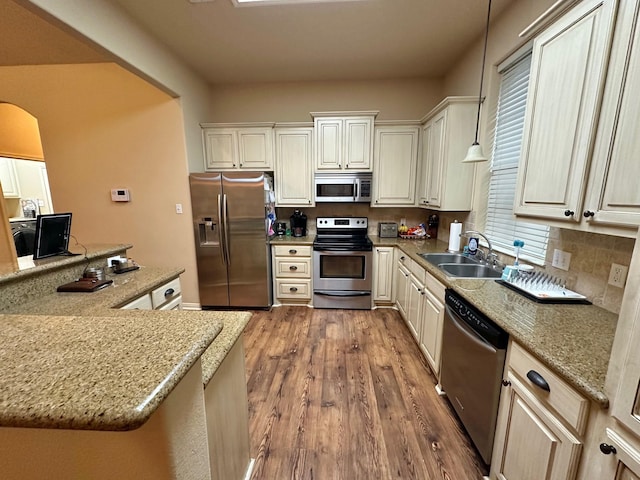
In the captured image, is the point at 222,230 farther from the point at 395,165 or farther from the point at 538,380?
the point at 538,380

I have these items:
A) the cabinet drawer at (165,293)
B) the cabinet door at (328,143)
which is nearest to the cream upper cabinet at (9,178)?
the cabinet drawer at (165,293)

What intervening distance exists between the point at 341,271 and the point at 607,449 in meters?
2.64

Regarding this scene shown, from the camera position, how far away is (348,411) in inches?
72.2

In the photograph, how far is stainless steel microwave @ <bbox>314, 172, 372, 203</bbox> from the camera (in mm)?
3373

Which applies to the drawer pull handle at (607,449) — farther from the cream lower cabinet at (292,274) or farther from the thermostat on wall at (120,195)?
the thermostat on wall at (120,195)

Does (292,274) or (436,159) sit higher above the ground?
→ (436,159)

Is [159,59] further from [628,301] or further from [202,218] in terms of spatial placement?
[628,301]

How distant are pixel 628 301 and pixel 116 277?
258cm

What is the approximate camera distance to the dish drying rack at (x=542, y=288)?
55.2 inches

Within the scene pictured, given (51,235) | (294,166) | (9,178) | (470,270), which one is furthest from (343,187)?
(9,178)

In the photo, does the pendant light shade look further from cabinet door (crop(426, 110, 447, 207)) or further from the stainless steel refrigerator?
the stainless steel refrigerator

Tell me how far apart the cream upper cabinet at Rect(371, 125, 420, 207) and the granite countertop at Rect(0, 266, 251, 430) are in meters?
3.02

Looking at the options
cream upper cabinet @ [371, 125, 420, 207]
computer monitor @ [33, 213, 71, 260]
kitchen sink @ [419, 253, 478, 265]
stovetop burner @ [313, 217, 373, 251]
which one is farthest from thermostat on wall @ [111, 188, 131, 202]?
kitchen sink @ [419, 253, 478, 265]

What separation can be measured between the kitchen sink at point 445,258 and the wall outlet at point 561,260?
2.39 feet
